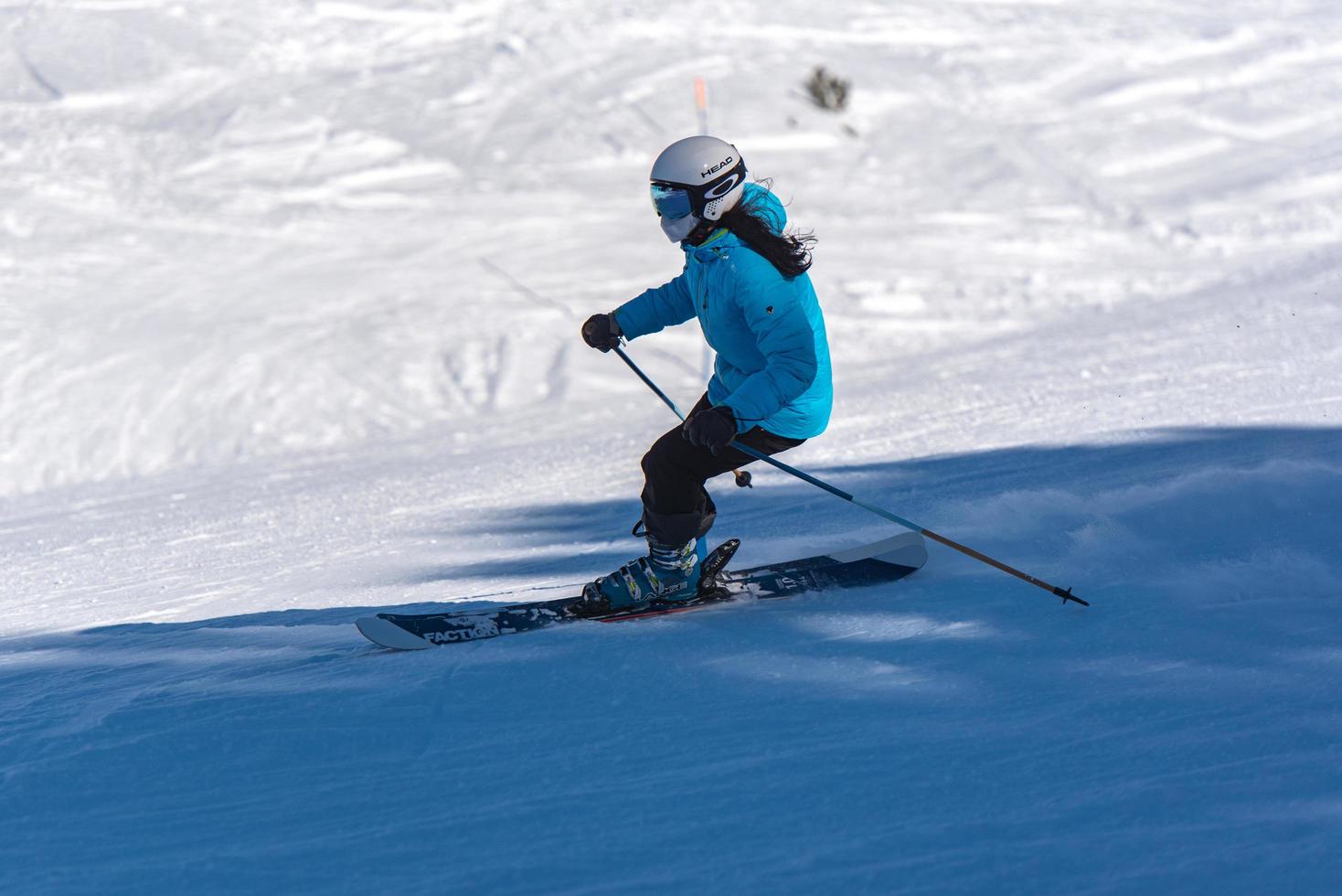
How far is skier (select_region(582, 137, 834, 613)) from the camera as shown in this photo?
377 cm

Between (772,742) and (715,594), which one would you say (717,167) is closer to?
(715,594)

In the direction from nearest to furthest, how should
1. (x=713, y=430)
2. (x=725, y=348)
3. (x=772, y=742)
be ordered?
(x=772, y=742), (x=713, y=430), (x=725, y=348)

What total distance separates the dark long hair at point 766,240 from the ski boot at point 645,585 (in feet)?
3.24

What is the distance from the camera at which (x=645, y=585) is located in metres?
4.24

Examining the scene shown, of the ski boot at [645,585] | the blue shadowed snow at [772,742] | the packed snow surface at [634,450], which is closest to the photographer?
the blue shadowed snow at [772,742]

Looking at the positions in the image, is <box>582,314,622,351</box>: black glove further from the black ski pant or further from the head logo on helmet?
the head logo on helmet

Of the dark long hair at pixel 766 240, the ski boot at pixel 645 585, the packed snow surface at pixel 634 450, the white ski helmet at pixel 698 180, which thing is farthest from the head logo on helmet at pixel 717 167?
the packed snow surface at pixel 634 450

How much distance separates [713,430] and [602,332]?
810mm

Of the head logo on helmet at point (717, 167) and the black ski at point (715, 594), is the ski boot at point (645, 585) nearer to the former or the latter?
the black ski at point (715, 594)

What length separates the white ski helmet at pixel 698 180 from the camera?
384cm

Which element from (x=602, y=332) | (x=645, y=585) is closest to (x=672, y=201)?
(x=602, y=332)

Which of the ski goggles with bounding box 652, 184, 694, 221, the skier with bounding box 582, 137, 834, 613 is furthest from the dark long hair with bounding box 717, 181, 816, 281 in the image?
the ski goggles with bounding box 652, 184, 694, 221

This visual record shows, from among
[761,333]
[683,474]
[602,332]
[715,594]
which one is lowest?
[715,594]

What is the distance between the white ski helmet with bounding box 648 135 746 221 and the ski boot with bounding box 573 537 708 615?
1087mm
